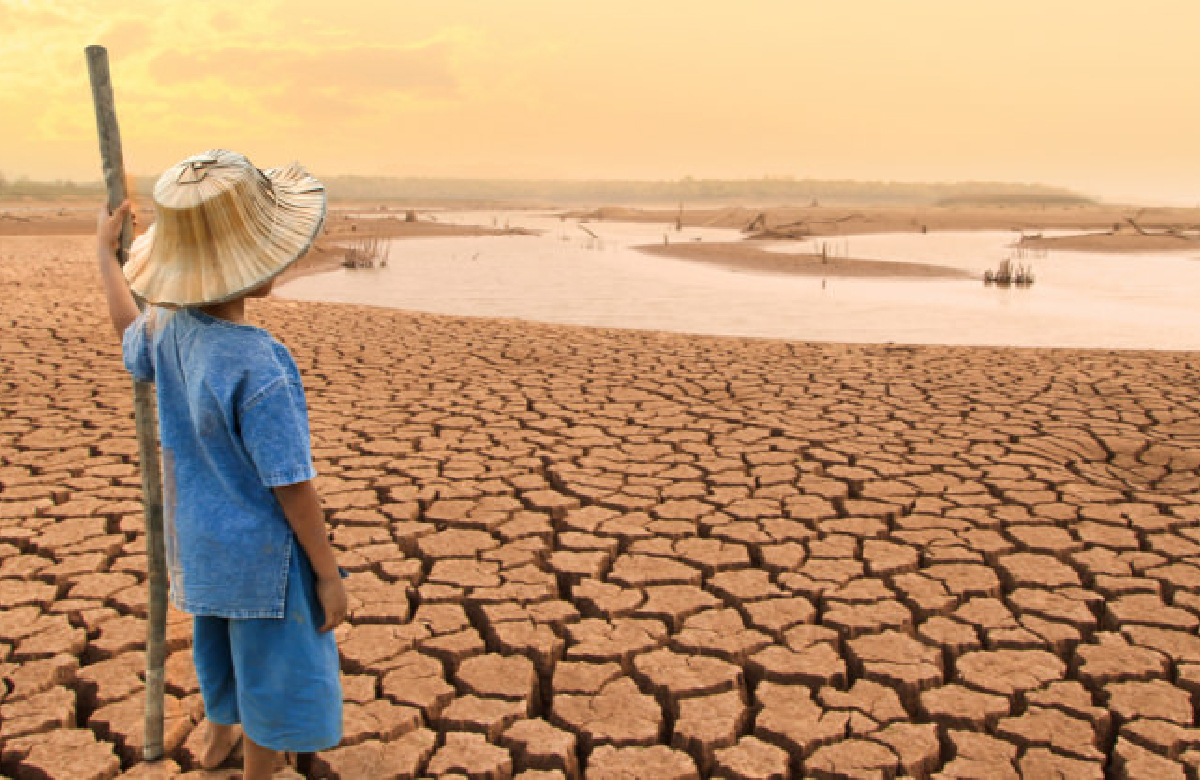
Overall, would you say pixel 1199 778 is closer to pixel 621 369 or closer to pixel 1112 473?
pixel 1112 473

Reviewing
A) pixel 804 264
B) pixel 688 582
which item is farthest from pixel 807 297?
pixel 688 582

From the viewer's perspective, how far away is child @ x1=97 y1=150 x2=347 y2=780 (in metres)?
1.72

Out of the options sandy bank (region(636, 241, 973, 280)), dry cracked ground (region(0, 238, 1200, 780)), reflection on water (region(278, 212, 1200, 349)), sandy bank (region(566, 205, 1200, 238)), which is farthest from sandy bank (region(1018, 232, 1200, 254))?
dry cracked ground (region(0, 238, 1200, 780))

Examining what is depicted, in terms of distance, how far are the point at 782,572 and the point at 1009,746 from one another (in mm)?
1052

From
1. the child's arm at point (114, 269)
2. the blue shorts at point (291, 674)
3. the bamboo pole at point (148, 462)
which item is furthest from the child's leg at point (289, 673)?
the child's arm at point (114, 269)

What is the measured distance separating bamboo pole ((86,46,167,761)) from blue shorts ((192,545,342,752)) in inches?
11.2

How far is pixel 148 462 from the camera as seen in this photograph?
6.64 feet

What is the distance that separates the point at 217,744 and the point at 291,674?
19.1 inches

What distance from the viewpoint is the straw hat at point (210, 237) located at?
1715 mm

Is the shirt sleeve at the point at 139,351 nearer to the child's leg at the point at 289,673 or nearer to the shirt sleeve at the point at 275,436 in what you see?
the shirt sleeve at the point at 275,436

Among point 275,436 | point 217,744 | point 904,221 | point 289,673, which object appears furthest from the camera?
point 904,221

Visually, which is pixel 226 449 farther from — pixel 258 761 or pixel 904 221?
pixel 904 221

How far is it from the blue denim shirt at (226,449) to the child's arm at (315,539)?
0.04 meters

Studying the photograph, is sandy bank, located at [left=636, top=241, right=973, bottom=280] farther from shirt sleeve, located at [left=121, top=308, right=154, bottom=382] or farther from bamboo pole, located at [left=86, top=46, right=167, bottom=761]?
shirt sleeve, located at [left=121, top=308, right=154, bottom=382]
